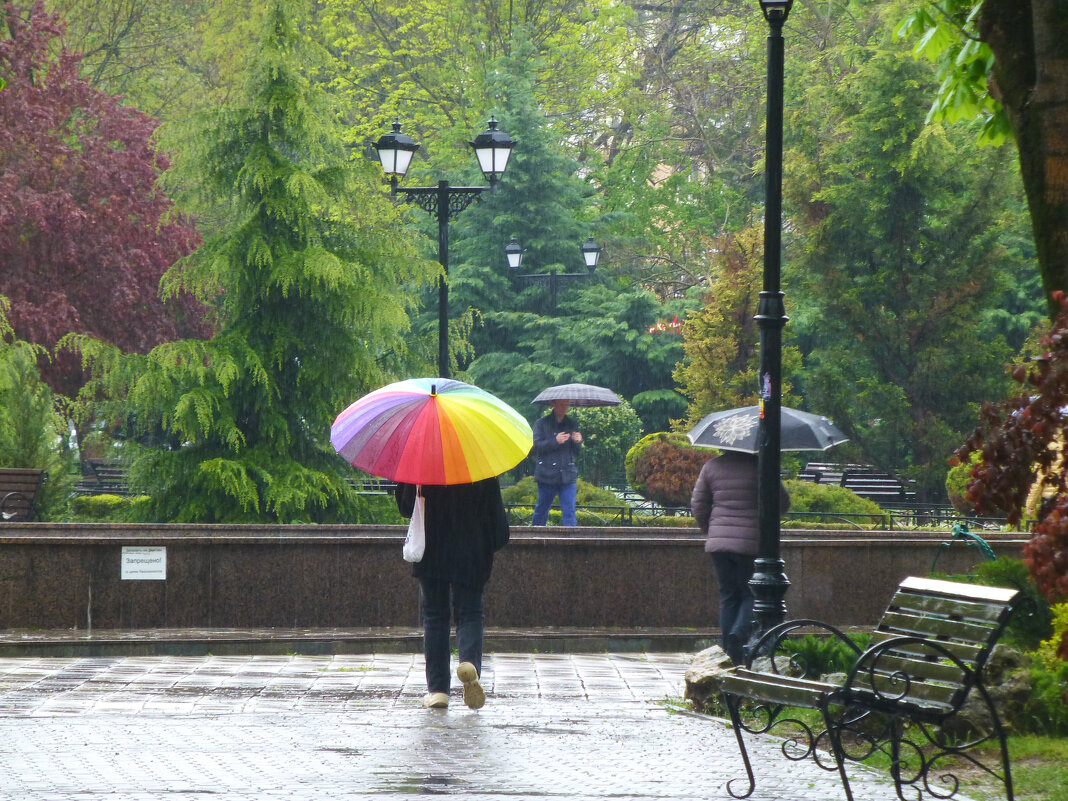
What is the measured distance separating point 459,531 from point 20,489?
31.3ft

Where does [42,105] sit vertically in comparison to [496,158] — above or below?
above

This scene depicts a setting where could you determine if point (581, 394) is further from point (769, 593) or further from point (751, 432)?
point (769, 593)

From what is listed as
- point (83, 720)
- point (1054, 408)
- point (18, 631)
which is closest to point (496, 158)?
point (18, 631)

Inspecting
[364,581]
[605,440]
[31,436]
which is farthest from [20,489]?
[605,440]

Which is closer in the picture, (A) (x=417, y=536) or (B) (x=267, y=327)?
(A) (x=417, y=536)

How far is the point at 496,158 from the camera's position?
1939cm

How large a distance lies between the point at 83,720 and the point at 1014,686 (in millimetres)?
5008

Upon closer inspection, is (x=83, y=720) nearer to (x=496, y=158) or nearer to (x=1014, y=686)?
(x=1014, y=686)

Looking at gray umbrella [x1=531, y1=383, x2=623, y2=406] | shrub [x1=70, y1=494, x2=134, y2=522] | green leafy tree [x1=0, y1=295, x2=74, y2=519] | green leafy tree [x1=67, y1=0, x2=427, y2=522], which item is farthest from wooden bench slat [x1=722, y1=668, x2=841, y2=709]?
gray umbrella [x1=531, y1=383, x2=623, y2=406]

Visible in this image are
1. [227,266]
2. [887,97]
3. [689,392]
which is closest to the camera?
[227,266]

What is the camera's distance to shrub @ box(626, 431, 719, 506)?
23.8 m

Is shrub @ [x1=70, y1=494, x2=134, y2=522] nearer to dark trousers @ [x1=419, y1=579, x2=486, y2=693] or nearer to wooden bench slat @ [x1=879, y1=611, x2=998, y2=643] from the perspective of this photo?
dark trousers @ [x1=419, y1=579, x2=486, y2=693]

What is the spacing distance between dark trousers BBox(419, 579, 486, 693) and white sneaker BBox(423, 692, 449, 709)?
0.29 feet

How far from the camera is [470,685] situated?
28.0 ft
